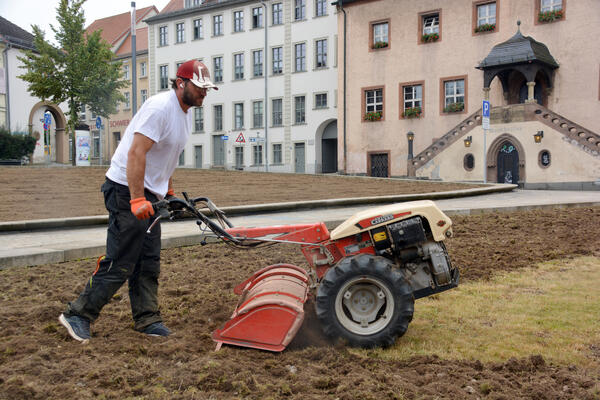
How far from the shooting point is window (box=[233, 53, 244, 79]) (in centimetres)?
4928

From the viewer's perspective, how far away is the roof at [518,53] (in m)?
29.2

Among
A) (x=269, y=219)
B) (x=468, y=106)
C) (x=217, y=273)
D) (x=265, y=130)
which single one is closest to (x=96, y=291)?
(x=217, y=273)

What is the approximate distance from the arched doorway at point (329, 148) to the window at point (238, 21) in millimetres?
11681

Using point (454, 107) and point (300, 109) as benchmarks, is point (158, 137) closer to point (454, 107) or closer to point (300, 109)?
point (454, 107)

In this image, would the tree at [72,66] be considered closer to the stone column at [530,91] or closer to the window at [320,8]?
the window at [320,8]

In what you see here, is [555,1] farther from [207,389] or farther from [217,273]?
[207,389]

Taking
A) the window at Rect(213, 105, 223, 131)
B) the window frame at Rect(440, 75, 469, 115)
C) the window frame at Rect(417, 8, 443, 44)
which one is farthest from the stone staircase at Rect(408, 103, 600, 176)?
the window at Rect(213, 105, 223, 131)

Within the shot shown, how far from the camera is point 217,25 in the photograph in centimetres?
5062

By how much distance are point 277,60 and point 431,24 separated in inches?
585

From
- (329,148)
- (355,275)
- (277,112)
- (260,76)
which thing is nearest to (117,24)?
(260,76)

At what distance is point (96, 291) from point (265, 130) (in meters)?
43.8

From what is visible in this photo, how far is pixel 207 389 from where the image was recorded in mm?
3293

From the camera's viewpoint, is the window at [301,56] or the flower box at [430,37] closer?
the flower box at [430,37]

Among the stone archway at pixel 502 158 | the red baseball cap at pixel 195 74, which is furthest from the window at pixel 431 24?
the red baseball cap at pixel 195 74
